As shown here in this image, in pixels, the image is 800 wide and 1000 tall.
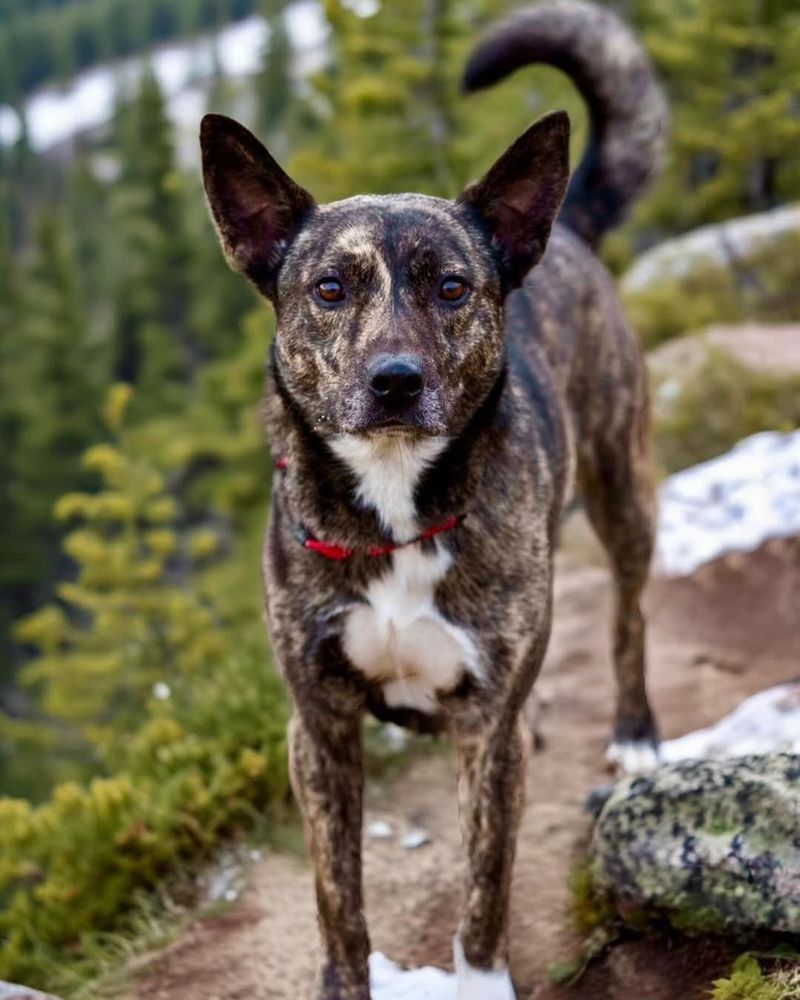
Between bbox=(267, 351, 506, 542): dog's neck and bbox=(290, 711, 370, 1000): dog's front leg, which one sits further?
bbox=(290, 711, 370, 1000): dog's front leg

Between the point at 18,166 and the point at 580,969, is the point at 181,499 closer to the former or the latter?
the point at 580,969

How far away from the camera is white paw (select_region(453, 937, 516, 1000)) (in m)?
3.42

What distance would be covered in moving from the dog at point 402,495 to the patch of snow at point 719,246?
8.95 metres

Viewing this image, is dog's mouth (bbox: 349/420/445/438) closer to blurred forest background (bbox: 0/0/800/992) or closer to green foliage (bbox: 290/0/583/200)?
blurred forest background (bbox: 0/0/800/992)

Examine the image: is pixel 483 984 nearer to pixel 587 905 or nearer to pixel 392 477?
pixel 587 905

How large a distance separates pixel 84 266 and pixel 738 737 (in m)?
57.4

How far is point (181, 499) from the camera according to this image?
108 ft

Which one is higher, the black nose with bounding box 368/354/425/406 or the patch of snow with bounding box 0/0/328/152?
the black nose with bounding box 368/354/425/406

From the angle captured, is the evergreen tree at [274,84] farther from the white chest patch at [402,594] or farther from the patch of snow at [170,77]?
the white chest patch at [402,594]

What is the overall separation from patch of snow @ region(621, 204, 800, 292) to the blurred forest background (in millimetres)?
122

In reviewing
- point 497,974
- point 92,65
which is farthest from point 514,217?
point 92,65

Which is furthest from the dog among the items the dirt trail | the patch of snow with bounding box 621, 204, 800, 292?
the patch of snow with bounding box 621, 204, 800, 292

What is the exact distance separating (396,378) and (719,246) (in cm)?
1004

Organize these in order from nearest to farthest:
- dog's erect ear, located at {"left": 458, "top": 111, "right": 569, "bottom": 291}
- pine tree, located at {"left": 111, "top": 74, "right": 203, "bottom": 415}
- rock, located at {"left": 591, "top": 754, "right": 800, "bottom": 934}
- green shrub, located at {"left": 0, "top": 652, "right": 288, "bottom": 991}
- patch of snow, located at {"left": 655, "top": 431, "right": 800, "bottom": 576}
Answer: rock, located at {"left": 591, "top": 754, "right": 800, "bottom": 934} < dog's erect ear, located at {"left": 458, "top": 111, "right": 569, "bottom": 291} < green shrub, located at {"left": 0, "top": 652, "right": 288, "bottom": 991} < patch of snow, located at {"left": 655, "top": 431, "right": 800, "bottom": 576} < pine tree, located at {"left": 111, "top": 74, "right": 203, "bottom": 415}
